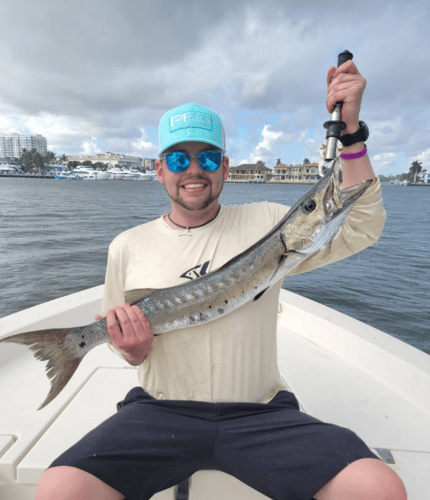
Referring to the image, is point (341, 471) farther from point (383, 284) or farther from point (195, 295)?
point (383, 284)

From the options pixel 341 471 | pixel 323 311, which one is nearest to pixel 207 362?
pixel 341 471

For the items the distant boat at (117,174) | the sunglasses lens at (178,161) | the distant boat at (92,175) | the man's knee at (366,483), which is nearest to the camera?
the man's knee at (366,483)

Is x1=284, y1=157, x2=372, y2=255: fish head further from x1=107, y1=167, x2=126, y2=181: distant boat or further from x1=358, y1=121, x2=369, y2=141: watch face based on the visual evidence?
x1=107, y1=167, x2=126, y2=181: distant boat

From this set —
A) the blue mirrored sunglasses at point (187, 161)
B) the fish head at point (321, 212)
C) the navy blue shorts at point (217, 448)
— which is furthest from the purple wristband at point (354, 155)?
the navy blue shorts at point (217, 448)

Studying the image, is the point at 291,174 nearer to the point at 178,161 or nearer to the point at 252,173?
the point at 252,173

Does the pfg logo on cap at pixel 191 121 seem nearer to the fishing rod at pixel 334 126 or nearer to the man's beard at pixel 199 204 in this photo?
the man's beard at pixel 199 204

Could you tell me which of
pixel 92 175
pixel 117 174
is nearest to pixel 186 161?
pixel 92 175

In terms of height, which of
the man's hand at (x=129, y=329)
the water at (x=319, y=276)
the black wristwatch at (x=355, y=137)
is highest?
the black wristwatch at (x=355, y=137)

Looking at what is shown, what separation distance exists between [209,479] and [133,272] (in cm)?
160

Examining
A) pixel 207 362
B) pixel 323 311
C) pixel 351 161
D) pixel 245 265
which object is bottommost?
pixel 323 311

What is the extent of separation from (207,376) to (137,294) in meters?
0.80

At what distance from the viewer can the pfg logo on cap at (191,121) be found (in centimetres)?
277

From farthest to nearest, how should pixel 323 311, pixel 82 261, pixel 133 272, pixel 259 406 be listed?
1. pixel 82 261
2. pixel 323 311
3. pixel 133 272
4. pixel 259 406

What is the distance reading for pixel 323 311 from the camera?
17.0 feet
